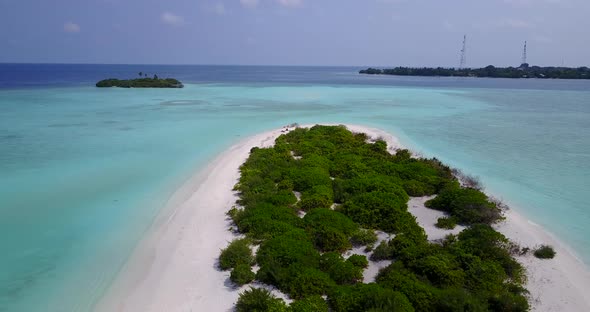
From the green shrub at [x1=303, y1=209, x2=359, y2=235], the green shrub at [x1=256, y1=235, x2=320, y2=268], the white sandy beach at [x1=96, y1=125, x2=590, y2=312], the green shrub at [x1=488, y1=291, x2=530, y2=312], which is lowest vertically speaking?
the white sandy beach at [x1=96, y1=125, x2=590, y2=312]

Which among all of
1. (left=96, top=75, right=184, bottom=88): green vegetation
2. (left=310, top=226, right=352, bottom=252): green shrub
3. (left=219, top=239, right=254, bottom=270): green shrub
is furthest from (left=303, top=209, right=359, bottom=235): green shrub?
(left=96, top=75, right=184, bottom=88): green vegetation

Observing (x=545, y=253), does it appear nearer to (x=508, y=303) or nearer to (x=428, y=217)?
(x=428, y=217)

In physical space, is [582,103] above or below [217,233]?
above

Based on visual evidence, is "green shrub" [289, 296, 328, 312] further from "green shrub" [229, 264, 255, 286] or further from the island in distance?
the island in distance

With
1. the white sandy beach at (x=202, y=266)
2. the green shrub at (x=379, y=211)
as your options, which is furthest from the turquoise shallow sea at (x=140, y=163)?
the green shrub at (x=379, y=211)

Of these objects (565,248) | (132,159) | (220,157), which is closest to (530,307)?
(565,248)

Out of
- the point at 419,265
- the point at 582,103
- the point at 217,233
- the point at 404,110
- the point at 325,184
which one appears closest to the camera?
the point at 419,265

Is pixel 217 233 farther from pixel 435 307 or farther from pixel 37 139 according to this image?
pixel 37 139
